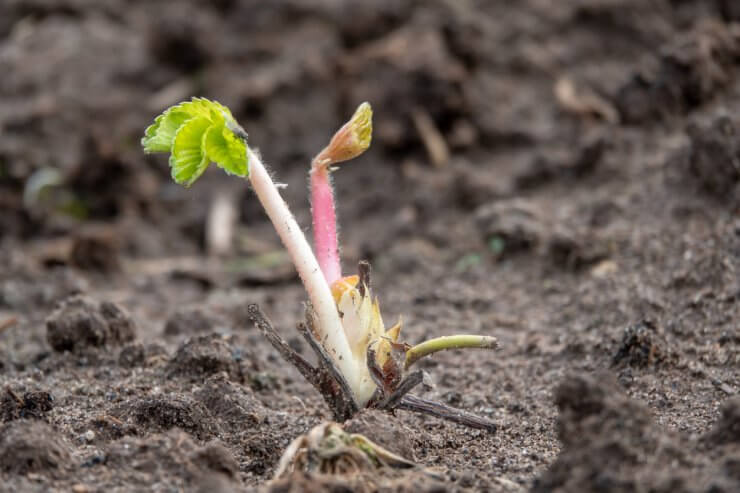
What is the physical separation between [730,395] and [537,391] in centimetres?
57

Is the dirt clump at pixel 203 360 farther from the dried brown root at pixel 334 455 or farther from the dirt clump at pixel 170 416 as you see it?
the dried brown root at pixel 334 455

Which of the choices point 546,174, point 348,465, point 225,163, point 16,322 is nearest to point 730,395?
point 348,465

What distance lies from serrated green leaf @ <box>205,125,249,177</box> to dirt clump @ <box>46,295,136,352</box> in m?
1.16

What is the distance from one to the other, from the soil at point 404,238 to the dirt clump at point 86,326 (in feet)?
0.03

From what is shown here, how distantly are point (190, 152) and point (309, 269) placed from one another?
408mm

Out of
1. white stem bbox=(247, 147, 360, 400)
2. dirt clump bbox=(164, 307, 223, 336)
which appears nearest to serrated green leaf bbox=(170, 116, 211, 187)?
white stem bbox=(247, 147, 360, 400)

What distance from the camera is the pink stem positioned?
244cm

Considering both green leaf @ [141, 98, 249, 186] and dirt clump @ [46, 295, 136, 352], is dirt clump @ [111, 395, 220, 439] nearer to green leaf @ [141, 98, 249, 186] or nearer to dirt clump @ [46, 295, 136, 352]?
green leaf @ [141, 98, 249, 186]

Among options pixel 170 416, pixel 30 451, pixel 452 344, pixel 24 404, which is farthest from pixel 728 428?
pixel 24 404

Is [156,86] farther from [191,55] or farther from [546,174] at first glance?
[546,174]

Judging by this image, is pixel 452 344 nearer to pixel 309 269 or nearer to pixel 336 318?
pixel 336 318

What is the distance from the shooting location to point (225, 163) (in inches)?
87.7

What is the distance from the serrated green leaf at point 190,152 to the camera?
220 centimetres

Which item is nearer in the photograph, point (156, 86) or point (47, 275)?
point (47, 275)
